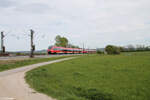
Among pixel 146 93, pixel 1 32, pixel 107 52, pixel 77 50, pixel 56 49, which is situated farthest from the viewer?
pixel 77 50

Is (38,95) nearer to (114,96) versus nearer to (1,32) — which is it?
(114,96)

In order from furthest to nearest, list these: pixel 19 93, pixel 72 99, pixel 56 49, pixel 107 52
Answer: pixel 107 52 → pixel 56 49 → pixel 19 93 → pixel 72 99

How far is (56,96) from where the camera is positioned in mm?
6434

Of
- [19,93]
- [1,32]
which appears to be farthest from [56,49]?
[19,93]

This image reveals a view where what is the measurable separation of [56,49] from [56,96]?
51.9 m

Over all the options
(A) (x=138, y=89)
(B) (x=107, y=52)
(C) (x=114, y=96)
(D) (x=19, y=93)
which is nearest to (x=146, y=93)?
(A) (x=138, y=89)

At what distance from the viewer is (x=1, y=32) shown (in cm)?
3331

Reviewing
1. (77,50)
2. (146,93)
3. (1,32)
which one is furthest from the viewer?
(77,50)

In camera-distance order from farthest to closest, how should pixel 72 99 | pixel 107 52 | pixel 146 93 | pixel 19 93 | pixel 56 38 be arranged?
pixel 56 38
pixel 107 52
pixel 19 93
pixel 146 93
pixel 72 99

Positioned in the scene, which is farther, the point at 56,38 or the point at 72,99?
the point at 56,38

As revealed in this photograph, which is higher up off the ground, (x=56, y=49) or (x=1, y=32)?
(x=1, y=32)

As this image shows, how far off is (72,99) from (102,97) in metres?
1.24

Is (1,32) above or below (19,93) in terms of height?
above

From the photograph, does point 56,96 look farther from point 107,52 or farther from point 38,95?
point 107,52
